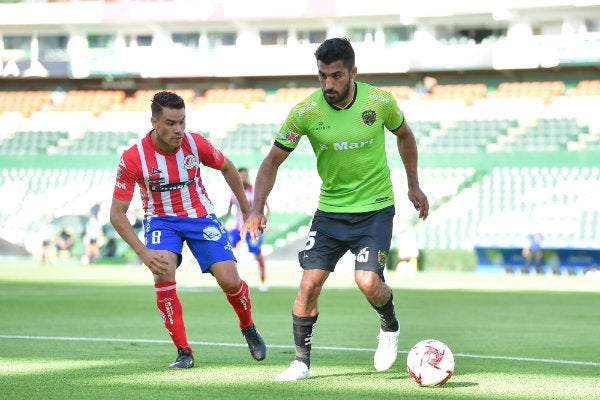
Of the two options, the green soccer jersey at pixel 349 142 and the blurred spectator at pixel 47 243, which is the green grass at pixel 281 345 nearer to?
the green soccer jersey at pixel 349 142

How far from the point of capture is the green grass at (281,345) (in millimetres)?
7383

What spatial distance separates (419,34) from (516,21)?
15.1 ft

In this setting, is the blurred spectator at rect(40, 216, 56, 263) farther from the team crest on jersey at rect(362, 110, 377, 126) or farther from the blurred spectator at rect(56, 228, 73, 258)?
the team crest on jersey at rect(362, 110, 377, 126)

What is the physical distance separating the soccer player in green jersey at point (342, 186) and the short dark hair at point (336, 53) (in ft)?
0.28

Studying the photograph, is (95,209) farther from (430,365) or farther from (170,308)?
(430,365)

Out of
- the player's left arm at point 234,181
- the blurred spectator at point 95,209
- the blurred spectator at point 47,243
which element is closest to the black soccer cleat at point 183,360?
the player's left arm at point 234,181

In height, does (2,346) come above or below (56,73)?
below

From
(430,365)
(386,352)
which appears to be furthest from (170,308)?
(430,365)

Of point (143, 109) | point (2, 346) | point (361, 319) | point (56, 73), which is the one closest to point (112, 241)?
point (143, 109)

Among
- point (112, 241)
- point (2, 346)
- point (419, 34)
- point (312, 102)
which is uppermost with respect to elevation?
point (419, 34)

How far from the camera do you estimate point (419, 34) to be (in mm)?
52469

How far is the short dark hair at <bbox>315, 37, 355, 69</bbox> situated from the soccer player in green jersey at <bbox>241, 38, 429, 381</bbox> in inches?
3.3

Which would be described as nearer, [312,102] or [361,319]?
[312,102]

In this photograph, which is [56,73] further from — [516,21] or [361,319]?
[361,319]
